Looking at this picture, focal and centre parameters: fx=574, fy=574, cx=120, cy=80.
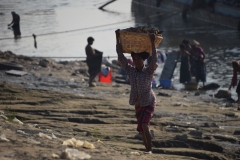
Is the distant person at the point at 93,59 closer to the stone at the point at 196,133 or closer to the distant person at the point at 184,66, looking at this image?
the distant person at the point at 184,66

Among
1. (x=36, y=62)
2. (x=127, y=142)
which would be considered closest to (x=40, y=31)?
(x=36, y=62)

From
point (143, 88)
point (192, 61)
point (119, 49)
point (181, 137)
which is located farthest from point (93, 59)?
point (143, 88)

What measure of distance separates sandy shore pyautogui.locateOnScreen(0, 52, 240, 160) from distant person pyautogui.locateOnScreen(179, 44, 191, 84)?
6.29ft

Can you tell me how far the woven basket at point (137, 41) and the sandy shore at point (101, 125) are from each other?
39.1 inches

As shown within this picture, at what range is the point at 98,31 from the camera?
30359 millimetres

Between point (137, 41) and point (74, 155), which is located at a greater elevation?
point (137, 41)

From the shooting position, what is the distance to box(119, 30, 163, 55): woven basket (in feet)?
18.4

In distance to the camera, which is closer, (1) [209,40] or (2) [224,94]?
(2) [224,94]

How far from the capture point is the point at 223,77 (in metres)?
16.3

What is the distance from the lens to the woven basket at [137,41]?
5.60 meters

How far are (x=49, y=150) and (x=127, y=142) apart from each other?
1.88 m

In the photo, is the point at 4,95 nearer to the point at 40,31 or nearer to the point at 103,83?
the point at 103,83

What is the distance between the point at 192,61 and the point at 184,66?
0.92 ft

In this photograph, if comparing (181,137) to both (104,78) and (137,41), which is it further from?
(104,78)
